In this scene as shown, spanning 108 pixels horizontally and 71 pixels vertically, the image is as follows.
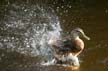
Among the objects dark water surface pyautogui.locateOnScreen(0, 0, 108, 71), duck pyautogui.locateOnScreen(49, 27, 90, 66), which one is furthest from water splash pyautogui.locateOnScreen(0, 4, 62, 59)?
duck pyautogui.locateOnScreen(49, 27, 90, 66)

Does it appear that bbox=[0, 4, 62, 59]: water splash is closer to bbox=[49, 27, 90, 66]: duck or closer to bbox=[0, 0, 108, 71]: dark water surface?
bbox=[0, 0, 108, 71]: dark water surface

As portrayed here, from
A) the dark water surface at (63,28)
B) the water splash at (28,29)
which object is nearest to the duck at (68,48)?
the dark water surface at (63,28)

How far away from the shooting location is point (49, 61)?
9.09 m

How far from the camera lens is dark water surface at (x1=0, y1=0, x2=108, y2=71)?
8.77 meters

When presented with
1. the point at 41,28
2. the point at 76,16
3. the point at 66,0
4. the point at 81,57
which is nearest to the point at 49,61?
the point at 81,57

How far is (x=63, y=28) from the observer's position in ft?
34.8

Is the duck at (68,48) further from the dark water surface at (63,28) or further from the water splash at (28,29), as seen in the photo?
the water splash at (28,29)

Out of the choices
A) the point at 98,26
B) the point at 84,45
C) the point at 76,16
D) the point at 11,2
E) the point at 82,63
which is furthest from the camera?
the point at 11,2

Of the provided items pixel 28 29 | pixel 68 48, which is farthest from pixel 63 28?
pixel 68 48

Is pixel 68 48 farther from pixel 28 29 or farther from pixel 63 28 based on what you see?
A: pixel 28 29

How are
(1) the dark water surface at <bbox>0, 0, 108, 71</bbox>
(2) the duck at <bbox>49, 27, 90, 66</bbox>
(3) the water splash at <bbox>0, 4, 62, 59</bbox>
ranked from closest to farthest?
(1) the dark water surface at <bbox>0, 0, 108, 71</bbox> → (2) the duck at <bbox>49, 27, 90, 66</bbox> → (3) the water splash at <bbox>0, 4, 62, 59</bbox>

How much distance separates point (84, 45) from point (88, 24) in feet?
4.32

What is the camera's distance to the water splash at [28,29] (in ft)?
31.5

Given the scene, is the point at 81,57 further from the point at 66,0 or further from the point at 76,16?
the point at 66,0
